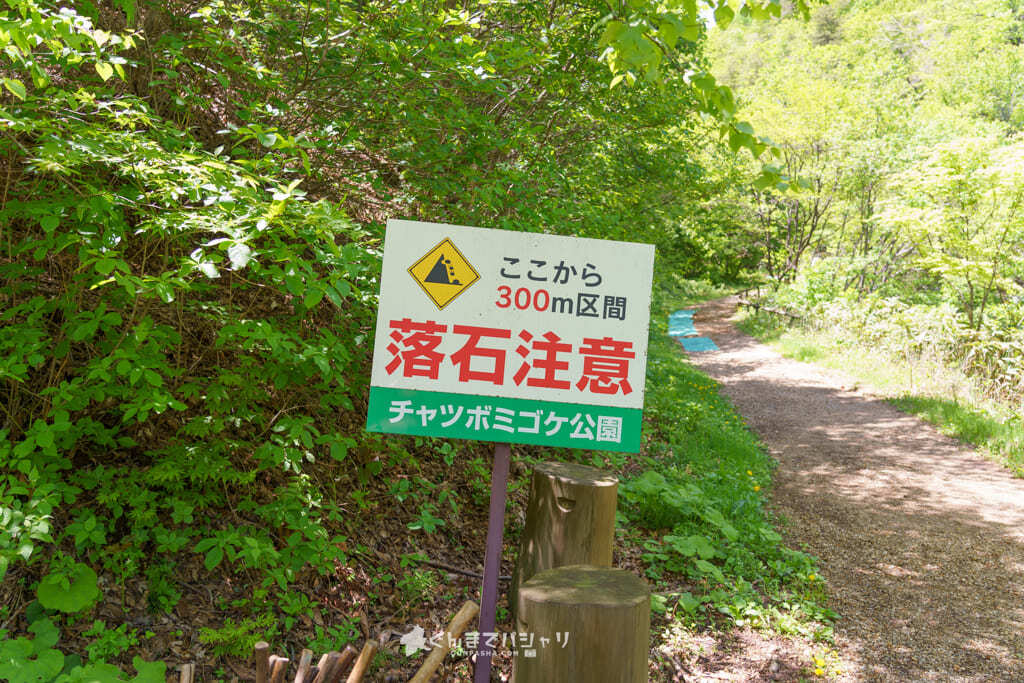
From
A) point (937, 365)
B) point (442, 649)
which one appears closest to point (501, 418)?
point (442, 649)

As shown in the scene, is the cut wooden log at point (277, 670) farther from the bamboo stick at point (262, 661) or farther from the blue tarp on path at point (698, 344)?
the blue tarp on path at point (698, 344)

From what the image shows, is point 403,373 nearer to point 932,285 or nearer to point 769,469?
point 769,469

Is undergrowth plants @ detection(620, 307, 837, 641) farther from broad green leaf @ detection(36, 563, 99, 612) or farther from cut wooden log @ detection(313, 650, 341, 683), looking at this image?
broad green leaf @ detection(36, 563, 99, 612)

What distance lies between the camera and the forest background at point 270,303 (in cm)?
235

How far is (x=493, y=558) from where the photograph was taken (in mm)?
2516

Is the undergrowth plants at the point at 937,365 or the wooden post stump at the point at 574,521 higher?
the undergrowth plants at the point at 937,365

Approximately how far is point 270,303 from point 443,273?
196cm

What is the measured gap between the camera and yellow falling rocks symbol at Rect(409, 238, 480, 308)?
92.4 inches

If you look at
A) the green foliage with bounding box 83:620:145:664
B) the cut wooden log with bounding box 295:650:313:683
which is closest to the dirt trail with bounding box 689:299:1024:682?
the cut wooden log with bounding box 295:650:313:683

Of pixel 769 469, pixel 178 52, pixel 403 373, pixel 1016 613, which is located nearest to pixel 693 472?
pixel 769 469

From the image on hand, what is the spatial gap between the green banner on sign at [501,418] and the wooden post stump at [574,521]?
36.1 inches

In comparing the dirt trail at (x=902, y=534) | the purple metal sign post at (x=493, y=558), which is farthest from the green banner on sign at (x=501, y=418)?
the dirt trail at (x=902, y=534)

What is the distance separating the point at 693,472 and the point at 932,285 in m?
14.6

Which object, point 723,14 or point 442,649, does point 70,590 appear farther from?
point 723,14
